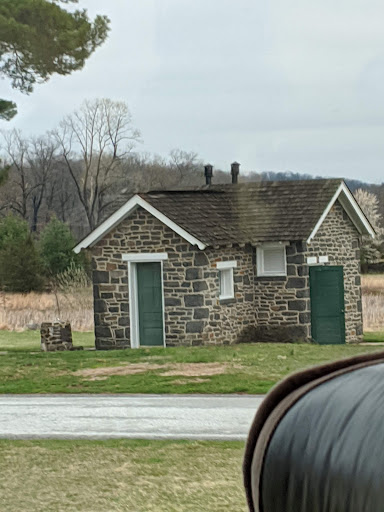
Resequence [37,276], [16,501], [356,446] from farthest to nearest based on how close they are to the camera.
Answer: [37,276], [16,501], [356,446]

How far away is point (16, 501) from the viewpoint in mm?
8570

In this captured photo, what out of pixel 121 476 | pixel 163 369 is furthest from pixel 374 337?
pixel 121 476

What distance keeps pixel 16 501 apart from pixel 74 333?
75.1 ft

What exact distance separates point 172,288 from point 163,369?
582 centimetres

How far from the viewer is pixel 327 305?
2652cm

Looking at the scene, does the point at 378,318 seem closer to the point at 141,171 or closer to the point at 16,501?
the point at 16,501

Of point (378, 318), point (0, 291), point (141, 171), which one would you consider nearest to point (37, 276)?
point (0, 291)

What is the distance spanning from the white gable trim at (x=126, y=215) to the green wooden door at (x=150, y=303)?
112 centimetres

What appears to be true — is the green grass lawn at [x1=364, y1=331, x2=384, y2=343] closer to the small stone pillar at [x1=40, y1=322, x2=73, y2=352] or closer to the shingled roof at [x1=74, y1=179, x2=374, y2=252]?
the shingled roof at [x1=74, y1=179, x2=374, y2=252]

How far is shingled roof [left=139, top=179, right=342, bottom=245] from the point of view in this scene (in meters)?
25.2

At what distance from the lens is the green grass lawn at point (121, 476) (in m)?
8.29

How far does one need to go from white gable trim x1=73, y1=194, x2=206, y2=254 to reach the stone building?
0.03 m

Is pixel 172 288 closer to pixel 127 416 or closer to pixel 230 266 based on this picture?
pixel 230 266

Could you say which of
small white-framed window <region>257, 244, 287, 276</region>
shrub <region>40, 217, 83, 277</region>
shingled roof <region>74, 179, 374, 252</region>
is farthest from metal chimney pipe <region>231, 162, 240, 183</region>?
shrub <region>40, 217, 83, 277</region>
